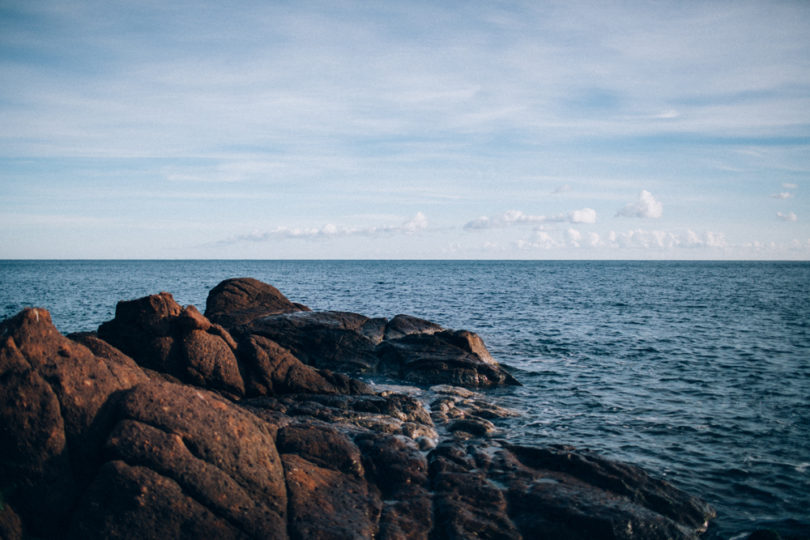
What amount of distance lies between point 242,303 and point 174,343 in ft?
44.9

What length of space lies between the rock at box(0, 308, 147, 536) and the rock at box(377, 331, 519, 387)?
495 inches

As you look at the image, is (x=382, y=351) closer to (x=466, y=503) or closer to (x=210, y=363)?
(x=210, y=363)

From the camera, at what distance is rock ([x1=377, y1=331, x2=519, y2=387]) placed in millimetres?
19812

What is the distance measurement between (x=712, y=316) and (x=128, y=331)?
45.1 meters

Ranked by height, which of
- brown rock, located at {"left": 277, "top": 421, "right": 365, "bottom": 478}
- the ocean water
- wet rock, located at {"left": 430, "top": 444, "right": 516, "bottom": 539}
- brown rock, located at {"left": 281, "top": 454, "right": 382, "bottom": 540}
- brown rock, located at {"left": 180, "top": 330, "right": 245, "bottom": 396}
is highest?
brown rock, located at {"left": 180, "top": 330, "right": 245, "bottom": 396}

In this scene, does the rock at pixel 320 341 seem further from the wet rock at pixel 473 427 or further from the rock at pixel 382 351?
the wet rock at pixel 473 427

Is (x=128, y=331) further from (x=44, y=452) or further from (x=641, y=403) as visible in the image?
(x=641, y=403)

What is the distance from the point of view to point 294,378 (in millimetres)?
15266

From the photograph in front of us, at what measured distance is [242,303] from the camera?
89.2 feet

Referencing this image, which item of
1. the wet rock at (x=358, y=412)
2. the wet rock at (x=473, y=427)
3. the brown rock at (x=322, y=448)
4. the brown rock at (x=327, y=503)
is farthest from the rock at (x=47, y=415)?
the wet rock at (x=473, y=427)

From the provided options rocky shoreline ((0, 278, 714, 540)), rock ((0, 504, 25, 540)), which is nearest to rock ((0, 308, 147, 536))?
rocky shoreline ((0, 278, 714, 540))

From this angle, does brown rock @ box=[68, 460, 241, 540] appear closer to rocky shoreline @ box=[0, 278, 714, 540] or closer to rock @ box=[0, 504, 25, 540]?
rocky shoreline @ box=[0, 278, 714, 540]

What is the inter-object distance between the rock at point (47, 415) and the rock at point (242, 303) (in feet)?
50.9

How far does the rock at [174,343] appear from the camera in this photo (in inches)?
534
